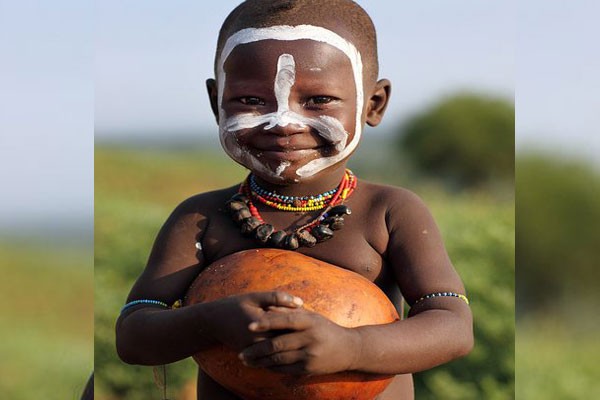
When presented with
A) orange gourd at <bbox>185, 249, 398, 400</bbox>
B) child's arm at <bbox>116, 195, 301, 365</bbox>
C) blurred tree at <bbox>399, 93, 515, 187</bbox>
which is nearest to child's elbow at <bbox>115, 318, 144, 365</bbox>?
child's arm at <bbox>116, 195, 301, 365</bbox>

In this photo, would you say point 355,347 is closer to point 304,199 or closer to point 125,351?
point 304,199

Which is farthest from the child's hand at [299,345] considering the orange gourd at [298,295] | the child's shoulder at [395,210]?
the child's shoulder at [395,210]

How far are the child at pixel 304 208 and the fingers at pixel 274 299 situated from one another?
22cm

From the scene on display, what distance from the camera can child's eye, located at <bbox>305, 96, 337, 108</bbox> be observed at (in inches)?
111

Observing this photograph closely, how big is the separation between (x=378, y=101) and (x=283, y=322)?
1.02 m

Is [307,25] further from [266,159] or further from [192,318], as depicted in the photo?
[192,318]

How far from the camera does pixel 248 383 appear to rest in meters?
2.63

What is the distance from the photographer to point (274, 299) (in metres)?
2.40

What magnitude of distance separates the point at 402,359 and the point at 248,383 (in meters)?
0.44

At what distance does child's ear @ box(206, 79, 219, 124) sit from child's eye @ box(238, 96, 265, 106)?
28 centimetres

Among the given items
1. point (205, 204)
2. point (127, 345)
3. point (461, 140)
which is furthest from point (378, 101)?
point (461, 140)
